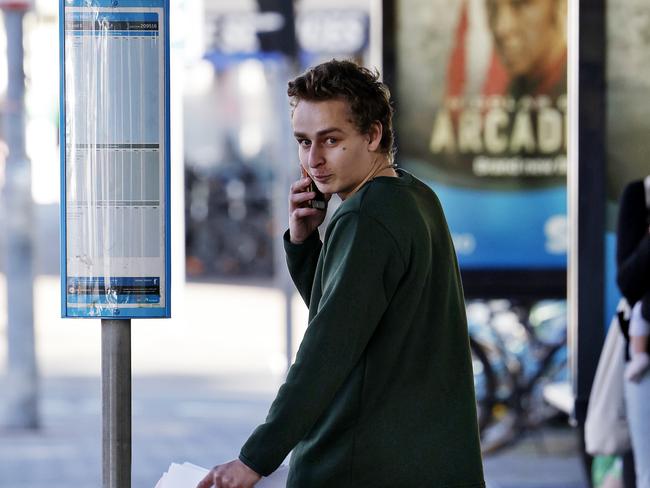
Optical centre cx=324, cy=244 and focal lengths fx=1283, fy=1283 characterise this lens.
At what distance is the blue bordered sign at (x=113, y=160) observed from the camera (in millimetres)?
2959

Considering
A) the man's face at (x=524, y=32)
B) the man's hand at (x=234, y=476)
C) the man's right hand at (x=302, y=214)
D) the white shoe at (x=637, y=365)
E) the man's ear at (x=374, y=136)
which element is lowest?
the white shoe at (x=637, y=365)

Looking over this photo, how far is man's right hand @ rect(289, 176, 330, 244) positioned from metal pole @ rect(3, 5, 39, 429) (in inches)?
242

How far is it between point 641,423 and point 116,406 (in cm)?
223

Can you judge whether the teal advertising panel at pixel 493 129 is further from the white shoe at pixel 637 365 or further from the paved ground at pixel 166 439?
the white shoe at pixel 637 365

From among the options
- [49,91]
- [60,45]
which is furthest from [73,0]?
[49,91]

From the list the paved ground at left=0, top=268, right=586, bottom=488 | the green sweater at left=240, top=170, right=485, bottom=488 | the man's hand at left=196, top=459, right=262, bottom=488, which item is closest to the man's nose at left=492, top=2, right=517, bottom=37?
the paved ground at left=0, top=268, right=586, bottom=488

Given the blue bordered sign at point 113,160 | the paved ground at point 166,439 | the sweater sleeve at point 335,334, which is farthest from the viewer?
the paved ground at point 166,439

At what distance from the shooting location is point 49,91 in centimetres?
1634

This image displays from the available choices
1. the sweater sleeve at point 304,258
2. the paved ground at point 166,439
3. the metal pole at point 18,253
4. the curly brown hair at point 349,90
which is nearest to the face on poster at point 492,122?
the paved ground at point 166,439

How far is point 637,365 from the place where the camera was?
4.51 meters

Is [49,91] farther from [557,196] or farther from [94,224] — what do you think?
[94,224]

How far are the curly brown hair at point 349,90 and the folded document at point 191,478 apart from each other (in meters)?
0.71

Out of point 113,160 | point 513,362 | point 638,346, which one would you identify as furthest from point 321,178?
point 513,362

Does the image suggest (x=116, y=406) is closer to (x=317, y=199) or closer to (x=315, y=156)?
(x=317, y=199)
